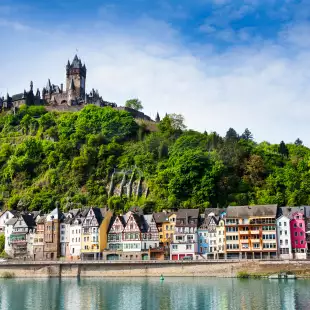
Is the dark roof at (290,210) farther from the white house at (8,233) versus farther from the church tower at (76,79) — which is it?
the church tower at (76,79)

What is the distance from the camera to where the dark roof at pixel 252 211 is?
7028 centimetres

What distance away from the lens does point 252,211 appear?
71000mm

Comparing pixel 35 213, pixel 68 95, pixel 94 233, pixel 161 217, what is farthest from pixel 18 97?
pixel 161 217

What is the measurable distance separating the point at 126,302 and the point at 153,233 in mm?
27606

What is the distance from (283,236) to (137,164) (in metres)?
35.3

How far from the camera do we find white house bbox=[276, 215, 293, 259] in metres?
69.4

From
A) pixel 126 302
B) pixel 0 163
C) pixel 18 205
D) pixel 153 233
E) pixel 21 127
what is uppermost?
pixel 21 127

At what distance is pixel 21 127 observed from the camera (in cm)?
12431

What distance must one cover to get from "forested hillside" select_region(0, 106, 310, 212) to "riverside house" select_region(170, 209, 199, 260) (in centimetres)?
800

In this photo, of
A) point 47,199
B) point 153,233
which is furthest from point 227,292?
point 47,199

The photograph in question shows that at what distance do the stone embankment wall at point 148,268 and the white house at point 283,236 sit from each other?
30.5 ft

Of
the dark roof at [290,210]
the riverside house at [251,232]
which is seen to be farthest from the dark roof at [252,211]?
the dark roof at [290,210]

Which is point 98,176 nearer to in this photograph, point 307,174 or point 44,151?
point 44,151

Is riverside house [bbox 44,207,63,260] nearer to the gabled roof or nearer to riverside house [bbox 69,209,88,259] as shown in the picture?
the gabled roof
